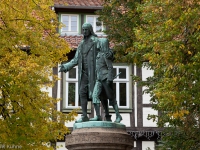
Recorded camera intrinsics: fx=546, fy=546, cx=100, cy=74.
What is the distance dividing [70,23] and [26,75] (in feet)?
30.5

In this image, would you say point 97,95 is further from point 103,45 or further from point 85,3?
point 85,3

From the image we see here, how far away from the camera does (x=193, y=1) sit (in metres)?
12.2

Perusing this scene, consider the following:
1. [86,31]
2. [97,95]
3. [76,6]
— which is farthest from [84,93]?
[76,6]

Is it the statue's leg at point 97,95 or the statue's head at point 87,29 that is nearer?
the statue's leg at point 97,95

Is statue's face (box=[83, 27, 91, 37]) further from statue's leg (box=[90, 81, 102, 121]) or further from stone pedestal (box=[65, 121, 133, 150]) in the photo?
stone pedestal (box=[65, 121, 133, 150])

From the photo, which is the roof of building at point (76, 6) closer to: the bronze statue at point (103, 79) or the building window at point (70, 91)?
the building window at point (70, 91)

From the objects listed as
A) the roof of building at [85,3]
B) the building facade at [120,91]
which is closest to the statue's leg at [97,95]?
the building facade at [120,91]

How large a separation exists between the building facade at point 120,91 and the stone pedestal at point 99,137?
10848 millimetres

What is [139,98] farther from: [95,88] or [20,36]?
[95,88]

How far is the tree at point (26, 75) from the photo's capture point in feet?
44.5

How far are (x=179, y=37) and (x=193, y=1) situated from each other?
0.94 meters

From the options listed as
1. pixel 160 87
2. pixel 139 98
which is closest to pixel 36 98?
→ pixel 160 87

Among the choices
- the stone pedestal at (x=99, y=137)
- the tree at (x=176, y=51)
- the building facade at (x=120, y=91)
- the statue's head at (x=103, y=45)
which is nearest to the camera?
the stone pedestal at (x=99, y=137)

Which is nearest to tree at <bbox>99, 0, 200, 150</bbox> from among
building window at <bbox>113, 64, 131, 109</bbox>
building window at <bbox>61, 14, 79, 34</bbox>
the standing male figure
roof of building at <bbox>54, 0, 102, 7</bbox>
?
the standing male figure
